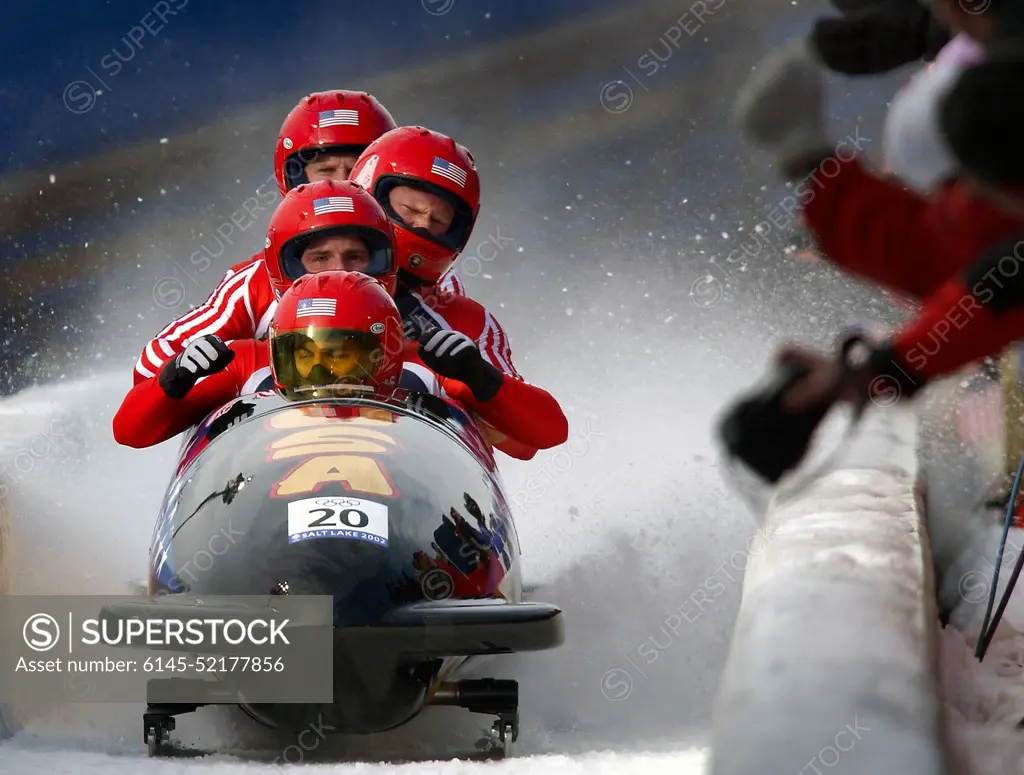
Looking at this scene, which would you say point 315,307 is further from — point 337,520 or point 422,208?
point 422,208

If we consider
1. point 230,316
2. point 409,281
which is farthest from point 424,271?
point 230,316

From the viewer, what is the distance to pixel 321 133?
194 inches

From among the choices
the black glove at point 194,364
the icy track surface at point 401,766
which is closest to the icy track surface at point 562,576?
the icy track surface at point 401,766

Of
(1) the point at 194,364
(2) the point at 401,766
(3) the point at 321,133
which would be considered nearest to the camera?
(2) the point at 401,766

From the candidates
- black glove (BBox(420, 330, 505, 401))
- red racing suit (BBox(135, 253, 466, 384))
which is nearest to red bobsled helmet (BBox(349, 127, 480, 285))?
red racing suit (BBox(135, 253, 466, 384))

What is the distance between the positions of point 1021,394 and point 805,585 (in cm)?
68

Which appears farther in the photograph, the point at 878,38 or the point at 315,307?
the point at 315,307

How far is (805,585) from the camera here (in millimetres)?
2244

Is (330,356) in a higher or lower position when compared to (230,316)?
lower

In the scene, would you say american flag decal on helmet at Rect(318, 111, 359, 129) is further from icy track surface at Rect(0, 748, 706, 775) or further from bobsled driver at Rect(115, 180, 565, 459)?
icy track surface at Rect(0, 748, 706, 775)

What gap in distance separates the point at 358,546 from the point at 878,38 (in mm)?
1511

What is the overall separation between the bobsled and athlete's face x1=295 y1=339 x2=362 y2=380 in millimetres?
81

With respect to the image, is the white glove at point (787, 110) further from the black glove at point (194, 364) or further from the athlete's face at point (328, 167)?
the athlete's face at point (328, 167)

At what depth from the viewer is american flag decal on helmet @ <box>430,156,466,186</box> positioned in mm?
4117
